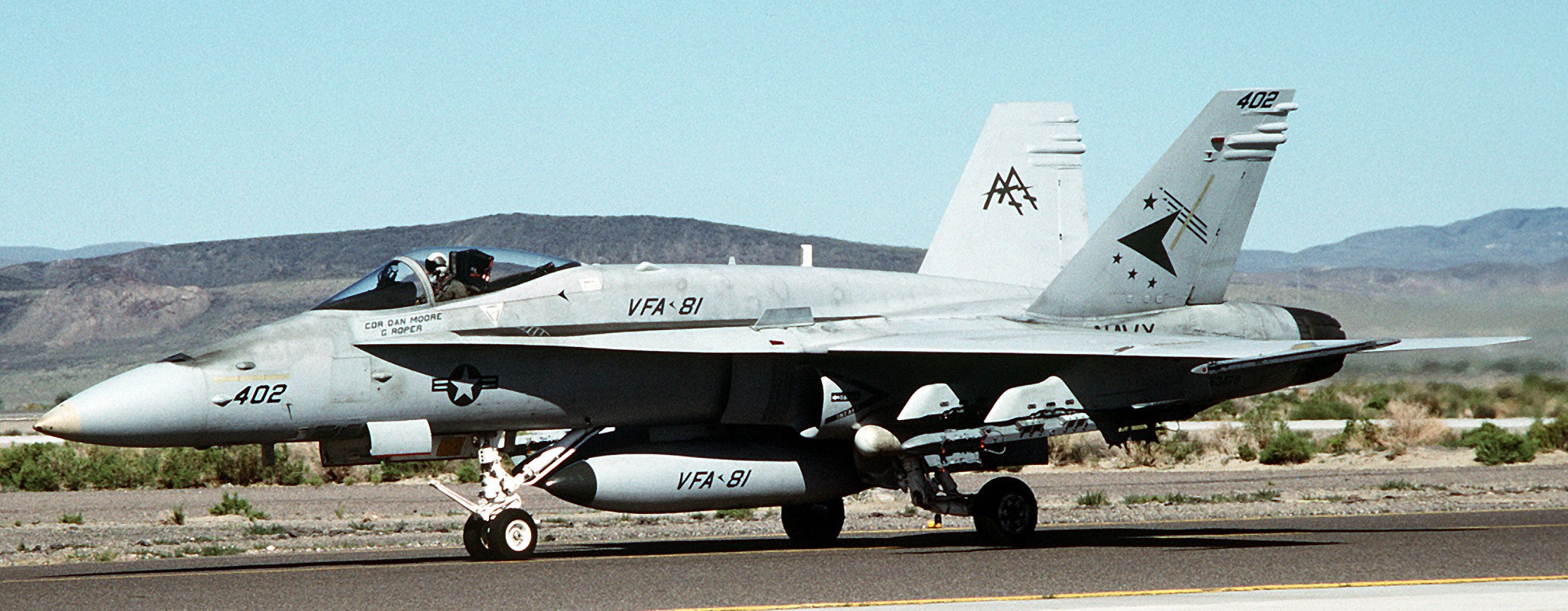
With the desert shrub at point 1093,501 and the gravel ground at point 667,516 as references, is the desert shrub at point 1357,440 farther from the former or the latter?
the desert shrub at point 1093,501

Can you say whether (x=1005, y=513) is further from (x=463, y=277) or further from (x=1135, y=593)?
(x=463, y=277)

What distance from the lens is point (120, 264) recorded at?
143m

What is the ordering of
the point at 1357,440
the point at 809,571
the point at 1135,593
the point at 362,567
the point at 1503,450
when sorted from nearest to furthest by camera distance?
the point at 1135,593, the point at 809,571, the point at 362,567, the point at 1503,450, the point at 1357,440

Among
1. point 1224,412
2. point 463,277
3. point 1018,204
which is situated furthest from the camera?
point 1224,412

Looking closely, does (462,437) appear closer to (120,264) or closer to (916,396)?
(916,396)

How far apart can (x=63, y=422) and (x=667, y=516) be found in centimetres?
1103

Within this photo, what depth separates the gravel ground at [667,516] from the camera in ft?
57.5

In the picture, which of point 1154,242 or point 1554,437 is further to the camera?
point 1554,437

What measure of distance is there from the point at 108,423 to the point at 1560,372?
27382 millimetres

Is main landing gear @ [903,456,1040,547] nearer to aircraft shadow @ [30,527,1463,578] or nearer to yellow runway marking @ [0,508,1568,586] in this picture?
aircraft shadow @ [30,527,1463,578]

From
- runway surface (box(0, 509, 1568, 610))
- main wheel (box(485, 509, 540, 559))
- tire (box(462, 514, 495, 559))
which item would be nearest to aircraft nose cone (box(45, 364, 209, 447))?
runway surface (box(0, 509, 1568, 610))

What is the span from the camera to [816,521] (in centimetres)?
1541

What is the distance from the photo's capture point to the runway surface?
1050cm

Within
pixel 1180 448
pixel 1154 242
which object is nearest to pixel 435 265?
pixel 1154 242
